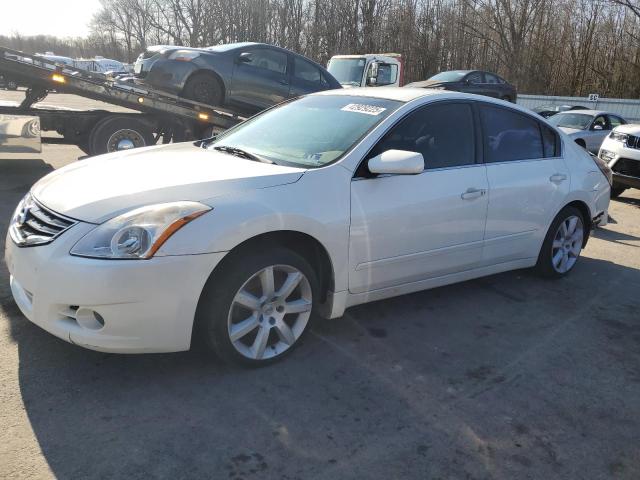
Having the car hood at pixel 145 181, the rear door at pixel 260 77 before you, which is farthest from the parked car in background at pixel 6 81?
the car hood at pixel 145 181

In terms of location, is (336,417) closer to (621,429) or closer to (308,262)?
(308,262)

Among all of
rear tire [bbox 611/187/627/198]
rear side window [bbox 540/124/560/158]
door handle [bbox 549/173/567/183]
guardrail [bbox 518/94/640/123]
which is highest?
guardrail [bbox 518/94/640/123]

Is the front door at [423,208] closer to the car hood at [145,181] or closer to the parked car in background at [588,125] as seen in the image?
the car hood at [145,181]

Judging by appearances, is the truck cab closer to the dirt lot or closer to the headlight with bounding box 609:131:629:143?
the headlight with bounding box 609:131:629:143

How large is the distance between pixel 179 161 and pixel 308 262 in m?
1.04

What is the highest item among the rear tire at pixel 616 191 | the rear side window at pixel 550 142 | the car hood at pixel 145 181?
the rear side window at pixel 550 142

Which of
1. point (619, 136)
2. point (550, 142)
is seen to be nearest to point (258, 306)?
point (550, 142)

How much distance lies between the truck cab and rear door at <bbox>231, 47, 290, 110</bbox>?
527cm

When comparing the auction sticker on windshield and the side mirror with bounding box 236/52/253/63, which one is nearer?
the auction sticker on windshield

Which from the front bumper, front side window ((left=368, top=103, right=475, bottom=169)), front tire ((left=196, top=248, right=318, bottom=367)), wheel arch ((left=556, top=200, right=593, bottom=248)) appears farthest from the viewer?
wheel arch ((left=556, top=200, right=593, bottom=248))

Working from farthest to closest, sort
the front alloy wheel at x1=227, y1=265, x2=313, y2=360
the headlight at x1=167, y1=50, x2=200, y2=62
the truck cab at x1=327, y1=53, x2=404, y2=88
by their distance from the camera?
the truck cab at x1=327, y1=53, x2=404, y2=88
the headlight at x1=167, y1=50, x2=200, y2=62
the front alloy wheel at x1=227, y1=265, x2=313, y2=360

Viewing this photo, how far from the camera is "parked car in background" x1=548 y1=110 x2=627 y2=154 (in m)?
13.7

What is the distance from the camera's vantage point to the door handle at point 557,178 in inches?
187

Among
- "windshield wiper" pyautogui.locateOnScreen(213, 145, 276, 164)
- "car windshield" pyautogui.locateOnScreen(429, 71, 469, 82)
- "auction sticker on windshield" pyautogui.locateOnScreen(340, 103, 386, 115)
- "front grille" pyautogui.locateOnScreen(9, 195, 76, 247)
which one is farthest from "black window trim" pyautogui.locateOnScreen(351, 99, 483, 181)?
"car windshield" pyautogui.locateOnScreen(429, 71, 469, 82)
